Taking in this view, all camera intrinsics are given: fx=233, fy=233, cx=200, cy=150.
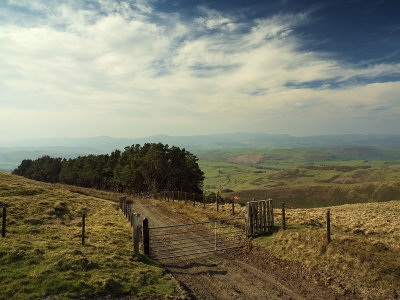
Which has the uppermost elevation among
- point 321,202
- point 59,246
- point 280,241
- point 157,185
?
point 59,246

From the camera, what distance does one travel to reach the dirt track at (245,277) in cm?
993

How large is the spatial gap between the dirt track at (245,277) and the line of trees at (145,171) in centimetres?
4584

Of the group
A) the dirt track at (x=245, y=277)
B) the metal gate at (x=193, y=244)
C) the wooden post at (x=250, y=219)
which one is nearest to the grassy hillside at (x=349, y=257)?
the dirt track at (x=245, y=277)

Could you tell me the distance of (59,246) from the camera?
12406 millimetres

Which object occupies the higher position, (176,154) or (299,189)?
(176,154)

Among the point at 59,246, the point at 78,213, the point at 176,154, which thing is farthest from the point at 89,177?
the point at 59,246

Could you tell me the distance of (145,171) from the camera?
63.6 metres

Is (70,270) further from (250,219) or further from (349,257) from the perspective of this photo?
(349,257)

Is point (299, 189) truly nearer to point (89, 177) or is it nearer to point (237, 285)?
point (89, 177)

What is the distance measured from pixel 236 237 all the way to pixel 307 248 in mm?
5418

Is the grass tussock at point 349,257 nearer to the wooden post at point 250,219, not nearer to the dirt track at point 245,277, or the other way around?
the dirt track at point 245,277

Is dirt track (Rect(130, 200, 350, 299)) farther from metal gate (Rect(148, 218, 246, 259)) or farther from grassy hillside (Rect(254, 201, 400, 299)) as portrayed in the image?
metal gate (Rect(148, 218, 246, 259))

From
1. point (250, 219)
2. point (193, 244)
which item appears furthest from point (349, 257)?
point (193, 244)

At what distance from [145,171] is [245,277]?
180 ft
